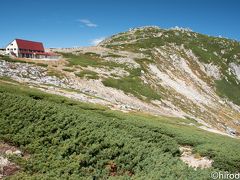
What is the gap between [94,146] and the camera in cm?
3058

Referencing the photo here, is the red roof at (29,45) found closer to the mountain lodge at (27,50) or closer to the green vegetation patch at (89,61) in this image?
the mountain lodge at (27,50)

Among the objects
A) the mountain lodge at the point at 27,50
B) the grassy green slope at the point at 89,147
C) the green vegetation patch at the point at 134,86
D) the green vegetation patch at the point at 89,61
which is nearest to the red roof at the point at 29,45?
the mountain lodge at the point at 27,50

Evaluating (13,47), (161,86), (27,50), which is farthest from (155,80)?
(13,47)

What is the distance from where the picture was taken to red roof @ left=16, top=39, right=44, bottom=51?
12296cm

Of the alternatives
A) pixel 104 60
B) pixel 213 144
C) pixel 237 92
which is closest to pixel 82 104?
pixel 213 144

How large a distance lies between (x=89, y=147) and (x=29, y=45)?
10505 cm

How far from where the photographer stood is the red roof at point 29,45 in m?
123

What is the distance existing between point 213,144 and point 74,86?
1996 inches

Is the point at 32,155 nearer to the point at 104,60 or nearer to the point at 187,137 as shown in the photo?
the point at 187,137

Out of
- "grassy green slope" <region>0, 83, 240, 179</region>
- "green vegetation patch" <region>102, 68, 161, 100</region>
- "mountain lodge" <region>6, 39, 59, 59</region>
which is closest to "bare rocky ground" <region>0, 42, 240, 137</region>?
"green vegetation patch" <region>102, 68, 161, 100</region>

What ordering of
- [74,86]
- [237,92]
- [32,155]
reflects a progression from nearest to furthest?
[32,155] → [74,86] → [237,92]

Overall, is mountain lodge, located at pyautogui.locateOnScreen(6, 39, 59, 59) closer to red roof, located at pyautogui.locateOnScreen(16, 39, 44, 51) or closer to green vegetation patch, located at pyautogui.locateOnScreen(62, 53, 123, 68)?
red roof, located at pyautogui.locateOnScreen(16, 39, 44, 51)

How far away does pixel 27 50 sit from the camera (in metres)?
125

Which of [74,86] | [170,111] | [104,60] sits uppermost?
[104,60]
